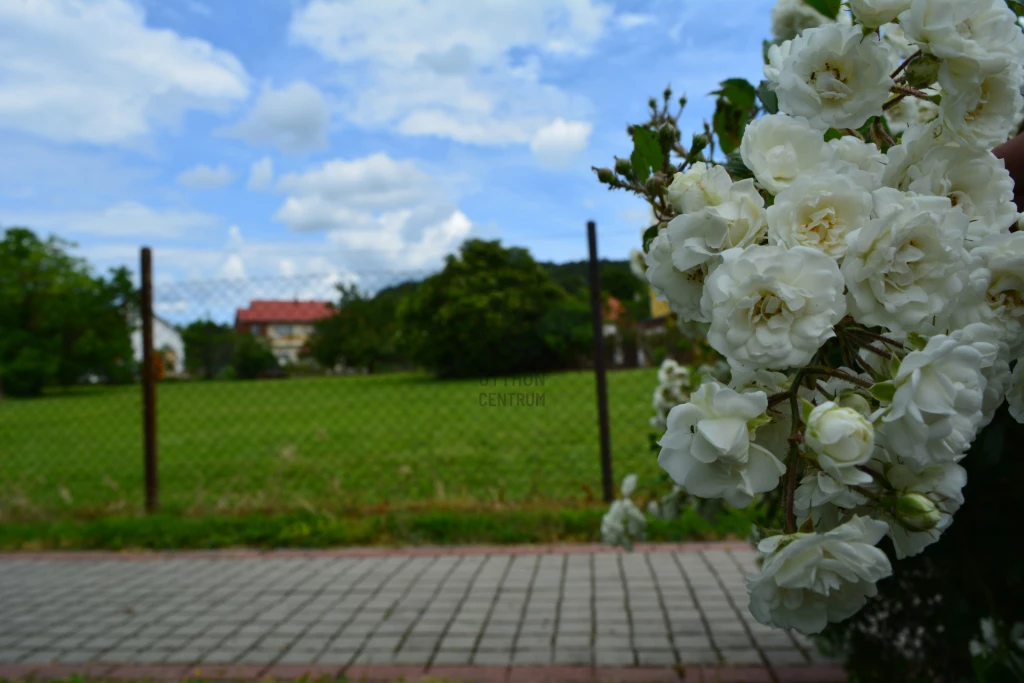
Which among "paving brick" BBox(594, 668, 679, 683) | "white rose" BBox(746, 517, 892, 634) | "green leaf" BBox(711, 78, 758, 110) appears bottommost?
"paving brick" BBox(594, 668, 679, 683)

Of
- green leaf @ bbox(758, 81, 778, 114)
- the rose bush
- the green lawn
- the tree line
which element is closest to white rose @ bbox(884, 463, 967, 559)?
the rose bush

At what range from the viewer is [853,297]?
28.0 inches

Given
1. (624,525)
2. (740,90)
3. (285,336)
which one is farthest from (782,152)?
(285,336)

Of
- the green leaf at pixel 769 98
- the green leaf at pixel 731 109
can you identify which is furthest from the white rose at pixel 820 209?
the green leaf at pixel 731 109

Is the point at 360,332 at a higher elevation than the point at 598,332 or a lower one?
higher

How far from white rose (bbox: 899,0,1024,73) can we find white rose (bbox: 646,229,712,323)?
12.6 inches

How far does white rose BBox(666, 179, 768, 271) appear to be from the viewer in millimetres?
755

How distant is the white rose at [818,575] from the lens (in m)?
0.70

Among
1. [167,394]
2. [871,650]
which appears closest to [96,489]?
[167,394]

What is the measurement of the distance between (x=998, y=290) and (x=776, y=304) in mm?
285

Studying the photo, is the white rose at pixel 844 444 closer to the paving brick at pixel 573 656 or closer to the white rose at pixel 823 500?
the white rose at pixel 823 500

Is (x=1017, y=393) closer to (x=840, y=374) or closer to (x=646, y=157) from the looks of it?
(x=840, y=374)

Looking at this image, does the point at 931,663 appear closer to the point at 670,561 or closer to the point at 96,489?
the point at 670,561

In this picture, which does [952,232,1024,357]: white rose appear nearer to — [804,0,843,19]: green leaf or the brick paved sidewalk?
[804,0,843,19]: green leaf
